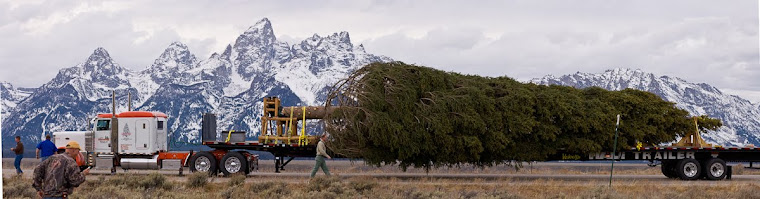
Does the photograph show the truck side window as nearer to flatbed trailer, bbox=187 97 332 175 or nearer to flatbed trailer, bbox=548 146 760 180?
flatbed trailer, bbox=187 97 332 175

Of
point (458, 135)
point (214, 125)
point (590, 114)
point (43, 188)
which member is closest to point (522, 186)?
point (458, 135)

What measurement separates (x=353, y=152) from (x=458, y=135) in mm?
3074

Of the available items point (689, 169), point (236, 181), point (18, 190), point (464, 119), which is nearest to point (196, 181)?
point (236, 181)

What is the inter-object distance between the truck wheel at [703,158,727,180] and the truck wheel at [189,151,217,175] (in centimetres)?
1538

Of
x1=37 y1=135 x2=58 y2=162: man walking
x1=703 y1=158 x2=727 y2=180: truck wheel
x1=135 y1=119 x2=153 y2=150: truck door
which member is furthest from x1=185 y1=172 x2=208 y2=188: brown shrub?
x1=703 y1=158 x2=727 y2=180: truck wheel

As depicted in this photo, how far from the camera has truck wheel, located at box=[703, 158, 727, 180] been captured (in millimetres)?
27359

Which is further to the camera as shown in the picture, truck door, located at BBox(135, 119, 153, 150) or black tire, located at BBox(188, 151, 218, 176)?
truck door, located at BBox(135, 119, 153, 150)

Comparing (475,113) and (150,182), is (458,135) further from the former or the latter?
(150,182)

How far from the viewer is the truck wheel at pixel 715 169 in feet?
89.8

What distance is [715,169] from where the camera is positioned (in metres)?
27.5

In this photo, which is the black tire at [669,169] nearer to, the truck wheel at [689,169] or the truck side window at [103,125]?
the truck wheel at [689,169]

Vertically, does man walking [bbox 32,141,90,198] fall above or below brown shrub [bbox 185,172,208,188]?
above

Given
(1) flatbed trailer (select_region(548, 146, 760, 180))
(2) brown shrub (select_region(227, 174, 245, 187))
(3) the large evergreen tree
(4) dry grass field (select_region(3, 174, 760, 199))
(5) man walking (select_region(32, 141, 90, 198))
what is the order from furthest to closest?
(1) flatbed trailer (select_region(548, 146, 760, 180))
(3) the large evergreen tree
(2) brown shrub (select_region(227, 174, 245, 187))
(4) dry grass field (select_region(3, 174, 760, 199))
(5) man walking (select_region(32, 141, 90, 198))

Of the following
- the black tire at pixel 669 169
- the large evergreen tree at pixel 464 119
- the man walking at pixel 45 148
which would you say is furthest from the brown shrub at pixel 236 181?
the black tire at pixel 669 169
